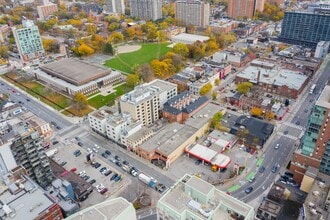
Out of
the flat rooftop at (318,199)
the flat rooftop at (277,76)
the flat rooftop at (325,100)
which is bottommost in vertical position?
the flat rooftop at (318,199)

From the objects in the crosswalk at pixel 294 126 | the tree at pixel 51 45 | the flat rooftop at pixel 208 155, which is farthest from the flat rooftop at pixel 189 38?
the flat rooftop at pixel 208 155

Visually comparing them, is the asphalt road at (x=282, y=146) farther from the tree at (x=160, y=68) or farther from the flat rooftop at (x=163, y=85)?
A: the tree at (x=160, y=68)

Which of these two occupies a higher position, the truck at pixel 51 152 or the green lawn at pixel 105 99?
the green lawn at pixel 105 99

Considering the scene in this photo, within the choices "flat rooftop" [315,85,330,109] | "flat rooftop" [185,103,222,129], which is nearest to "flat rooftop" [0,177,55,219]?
"flat rooftop" [185,103,222,129]

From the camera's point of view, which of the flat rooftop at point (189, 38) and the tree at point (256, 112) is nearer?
the tree at point (256, 112)

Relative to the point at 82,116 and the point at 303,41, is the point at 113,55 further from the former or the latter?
the point at 303,41

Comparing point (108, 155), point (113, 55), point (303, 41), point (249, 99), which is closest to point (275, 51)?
point (303, 41)

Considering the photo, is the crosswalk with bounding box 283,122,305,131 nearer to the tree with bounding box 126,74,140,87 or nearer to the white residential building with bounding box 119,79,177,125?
the white residential building with bounding box 119,79,177,125
